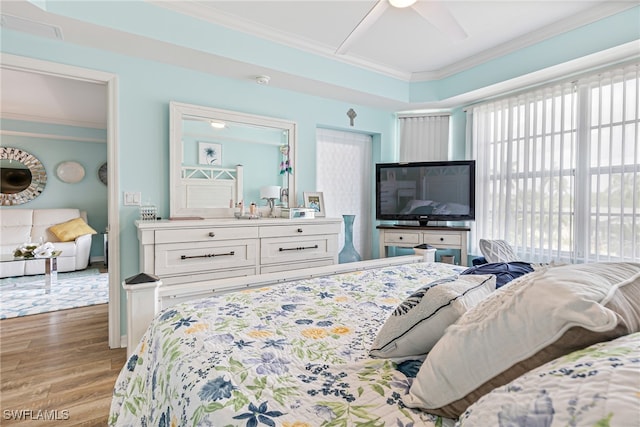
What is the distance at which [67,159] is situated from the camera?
561cm

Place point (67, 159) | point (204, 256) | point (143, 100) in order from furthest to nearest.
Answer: point (67, 159) < point (143, 100) < point (204, 256)

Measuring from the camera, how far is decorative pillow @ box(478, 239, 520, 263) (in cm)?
295

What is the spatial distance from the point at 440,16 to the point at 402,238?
2.26 m

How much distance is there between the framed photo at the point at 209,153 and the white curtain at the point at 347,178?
1161 mm

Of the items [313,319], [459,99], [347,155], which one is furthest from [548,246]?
[313,319]

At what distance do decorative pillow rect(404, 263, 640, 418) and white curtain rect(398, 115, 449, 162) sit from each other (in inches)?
135

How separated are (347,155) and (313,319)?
3050mm

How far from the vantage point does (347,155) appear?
3.98 m

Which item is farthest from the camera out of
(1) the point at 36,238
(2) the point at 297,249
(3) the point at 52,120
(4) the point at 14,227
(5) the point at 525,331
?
(3) the point at 52,120

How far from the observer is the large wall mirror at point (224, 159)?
2777 mm

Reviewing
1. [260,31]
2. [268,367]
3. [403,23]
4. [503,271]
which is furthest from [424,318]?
[260,31]

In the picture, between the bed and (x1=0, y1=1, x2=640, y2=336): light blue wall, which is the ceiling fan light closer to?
(x1=0, y1=1, x2=640, y2=336): light blue wall

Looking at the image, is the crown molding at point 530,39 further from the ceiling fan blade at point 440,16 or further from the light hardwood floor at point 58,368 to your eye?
the light hardwood floor at point 58,368

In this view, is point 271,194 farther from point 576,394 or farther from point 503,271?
point 576,394
